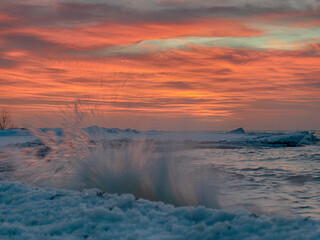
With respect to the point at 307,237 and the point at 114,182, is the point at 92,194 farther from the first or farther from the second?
the point at 307,237

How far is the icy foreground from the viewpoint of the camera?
7.20 feet

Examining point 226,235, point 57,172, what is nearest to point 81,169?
point 57,172

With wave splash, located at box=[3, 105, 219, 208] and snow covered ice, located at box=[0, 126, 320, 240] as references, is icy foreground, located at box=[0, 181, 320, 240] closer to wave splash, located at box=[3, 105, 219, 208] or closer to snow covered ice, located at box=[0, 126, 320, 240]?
snow covered ice, located at box=[0, 126, 320, 240]

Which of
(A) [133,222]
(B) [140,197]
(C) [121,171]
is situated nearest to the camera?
(A) [133,222]

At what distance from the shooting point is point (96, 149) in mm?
4223

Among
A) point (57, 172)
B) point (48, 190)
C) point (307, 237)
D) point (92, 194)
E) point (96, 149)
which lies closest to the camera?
point (307, 237)

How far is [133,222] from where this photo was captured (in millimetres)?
2477

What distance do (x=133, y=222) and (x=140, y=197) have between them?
1173 mm

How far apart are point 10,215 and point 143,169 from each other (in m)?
1.51

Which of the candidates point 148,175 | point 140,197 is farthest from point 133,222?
point 148,175

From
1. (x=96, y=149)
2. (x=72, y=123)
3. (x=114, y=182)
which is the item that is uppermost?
(x=72, y=123)

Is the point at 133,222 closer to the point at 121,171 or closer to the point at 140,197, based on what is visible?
the point at 140,197

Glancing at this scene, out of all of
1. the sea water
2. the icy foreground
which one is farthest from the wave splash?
the icy foreground

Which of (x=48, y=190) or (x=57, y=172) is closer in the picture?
(x=48, y=190)
